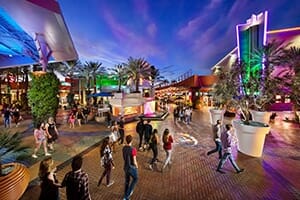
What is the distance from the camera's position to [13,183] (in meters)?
3.76

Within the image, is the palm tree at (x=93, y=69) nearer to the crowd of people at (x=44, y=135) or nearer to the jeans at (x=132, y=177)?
the crowd of people at (x=44, y=135)

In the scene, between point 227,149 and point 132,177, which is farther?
point 227,149

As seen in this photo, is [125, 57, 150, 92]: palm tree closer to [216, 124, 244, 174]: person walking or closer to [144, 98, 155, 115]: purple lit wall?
[144, 98, 155, 115]: purple lit wall

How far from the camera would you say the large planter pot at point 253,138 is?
25.8 ft

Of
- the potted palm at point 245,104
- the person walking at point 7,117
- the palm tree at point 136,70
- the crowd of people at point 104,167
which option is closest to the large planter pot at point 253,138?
the potted palm at point 245,104

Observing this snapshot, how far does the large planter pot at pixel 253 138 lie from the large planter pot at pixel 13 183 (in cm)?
762

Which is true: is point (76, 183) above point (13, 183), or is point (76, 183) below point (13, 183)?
above

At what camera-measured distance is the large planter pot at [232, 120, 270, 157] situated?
7.86 meters

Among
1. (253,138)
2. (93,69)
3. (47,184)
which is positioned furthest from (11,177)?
(93,69)

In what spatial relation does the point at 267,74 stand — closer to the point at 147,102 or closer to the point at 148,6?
the point at 147,102

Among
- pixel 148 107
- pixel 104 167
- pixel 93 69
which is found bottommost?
pixel 104 167

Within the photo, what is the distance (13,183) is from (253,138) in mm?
7876

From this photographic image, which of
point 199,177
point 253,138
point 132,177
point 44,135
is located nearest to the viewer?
point 132,177

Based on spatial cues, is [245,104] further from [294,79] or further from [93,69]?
[93,69]
